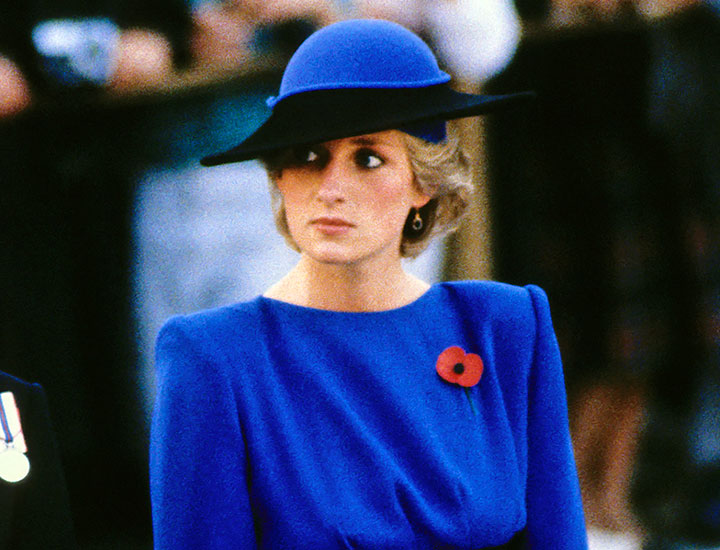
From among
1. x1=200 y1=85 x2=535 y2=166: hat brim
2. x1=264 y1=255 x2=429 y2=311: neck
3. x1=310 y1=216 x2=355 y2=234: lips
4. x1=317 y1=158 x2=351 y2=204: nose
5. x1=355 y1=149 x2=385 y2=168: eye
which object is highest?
x1=200 y1=85 x2=535 y2=166: hat brim

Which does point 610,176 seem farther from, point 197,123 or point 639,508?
point 197,123

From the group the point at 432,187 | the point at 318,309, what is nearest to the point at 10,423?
the point at 318,309

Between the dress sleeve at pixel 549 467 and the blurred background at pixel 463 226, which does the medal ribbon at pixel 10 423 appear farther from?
the blurred background at pixel 463 226

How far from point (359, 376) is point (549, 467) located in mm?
393

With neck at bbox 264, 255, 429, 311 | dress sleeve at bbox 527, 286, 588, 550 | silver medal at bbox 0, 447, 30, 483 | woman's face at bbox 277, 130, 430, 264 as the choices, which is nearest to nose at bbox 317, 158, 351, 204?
woman's face at bbox 277, 130, 430, 264

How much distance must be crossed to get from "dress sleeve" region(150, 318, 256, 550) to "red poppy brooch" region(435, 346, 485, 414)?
376 millimetres

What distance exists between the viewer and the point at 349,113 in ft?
4.74

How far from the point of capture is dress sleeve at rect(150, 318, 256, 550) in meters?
1.43

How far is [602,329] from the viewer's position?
154 inches

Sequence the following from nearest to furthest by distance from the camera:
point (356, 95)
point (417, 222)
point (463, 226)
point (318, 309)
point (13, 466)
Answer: point (13, 466) → point (356, 95) → point (318, 309) → point (417, 222) → point (463, 226)

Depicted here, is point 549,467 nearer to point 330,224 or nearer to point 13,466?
point 330,224

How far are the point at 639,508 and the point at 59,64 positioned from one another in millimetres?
2914

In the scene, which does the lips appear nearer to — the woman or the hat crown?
the woman

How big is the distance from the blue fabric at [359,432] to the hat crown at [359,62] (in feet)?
1.26
